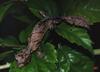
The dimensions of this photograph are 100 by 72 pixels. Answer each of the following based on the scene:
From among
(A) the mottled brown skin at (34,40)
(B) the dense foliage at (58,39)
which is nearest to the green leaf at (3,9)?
(B) the dense foliage at (58,39)

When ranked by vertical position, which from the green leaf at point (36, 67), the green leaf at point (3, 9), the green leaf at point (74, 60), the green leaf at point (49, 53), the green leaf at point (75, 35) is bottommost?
the green leaf at point (74, 60)

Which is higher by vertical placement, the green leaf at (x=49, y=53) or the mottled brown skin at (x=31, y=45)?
the mottled brown skin at (x=31, y=45)

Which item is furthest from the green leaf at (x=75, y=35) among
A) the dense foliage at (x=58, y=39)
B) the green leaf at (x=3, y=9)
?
the green leaf at (x=3, y=9)

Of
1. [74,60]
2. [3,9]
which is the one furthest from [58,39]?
[3,9]

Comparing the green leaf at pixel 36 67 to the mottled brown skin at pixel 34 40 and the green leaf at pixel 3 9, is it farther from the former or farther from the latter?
the green leaf at pixel 3 9

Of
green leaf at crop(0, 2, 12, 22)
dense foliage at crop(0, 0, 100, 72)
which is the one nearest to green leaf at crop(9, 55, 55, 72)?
dense foliage at crop(0, 0, 100, 72)

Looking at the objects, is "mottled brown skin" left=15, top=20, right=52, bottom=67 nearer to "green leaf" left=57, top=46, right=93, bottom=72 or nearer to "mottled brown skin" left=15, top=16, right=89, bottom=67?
"mottled brown skin" left=15, top=16, right=89, bottom=67

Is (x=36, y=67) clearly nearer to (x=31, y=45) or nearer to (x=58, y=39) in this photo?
Answer: (x=31, y=45)

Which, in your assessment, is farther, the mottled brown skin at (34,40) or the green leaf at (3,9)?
the green leaf at (3,9)
